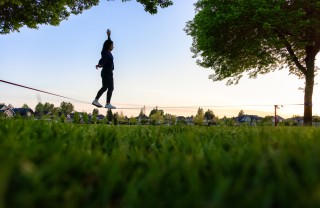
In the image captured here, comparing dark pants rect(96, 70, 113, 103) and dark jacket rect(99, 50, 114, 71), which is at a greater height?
dark jacket rect(99, 50, 114, 71)

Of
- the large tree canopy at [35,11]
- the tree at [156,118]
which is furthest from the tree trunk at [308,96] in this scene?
the large tree canopy at [35,11]

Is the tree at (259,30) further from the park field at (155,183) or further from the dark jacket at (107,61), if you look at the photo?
the park field at (155,183)

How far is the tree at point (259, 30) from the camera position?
23469mm

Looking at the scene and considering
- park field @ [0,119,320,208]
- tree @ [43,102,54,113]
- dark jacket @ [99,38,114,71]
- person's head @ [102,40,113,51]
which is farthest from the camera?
tree @ [43,102,54,113]

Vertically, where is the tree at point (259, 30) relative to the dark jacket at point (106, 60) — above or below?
above

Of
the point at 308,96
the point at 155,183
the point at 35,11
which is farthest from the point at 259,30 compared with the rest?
the point at 155,183

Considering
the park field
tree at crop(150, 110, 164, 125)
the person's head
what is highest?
the person's head

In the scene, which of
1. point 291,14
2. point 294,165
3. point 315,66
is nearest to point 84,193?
point 294,165

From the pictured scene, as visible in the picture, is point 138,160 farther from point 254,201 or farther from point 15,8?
point 15,8

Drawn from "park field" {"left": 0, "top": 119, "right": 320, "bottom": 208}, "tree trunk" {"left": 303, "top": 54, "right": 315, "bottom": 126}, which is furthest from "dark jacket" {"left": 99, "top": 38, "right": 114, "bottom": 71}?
"tree trunk" {"left": 303, "top": 54, "right": 315, "bottom": 126}

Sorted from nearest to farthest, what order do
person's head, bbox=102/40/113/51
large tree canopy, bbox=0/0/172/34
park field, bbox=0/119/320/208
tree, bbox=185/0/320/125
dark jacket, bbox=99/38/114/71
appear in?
park field, bbox=0/119/320/208 < dark jacket, bbox=99/38/114/71 < person's head, bbox=102/40/113/51 < large tree canopy, bbox=0/0/172/34 < tree, bbox=185/0/320/125

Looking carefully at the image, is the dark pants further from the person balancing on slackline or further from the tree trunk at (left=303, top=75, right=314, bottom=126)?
the tree trunk at (left=303, top=75, right=314, bottom=126)

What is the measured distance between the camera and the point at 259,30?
25.0 m

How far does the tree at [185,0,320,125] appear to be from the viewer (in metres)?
23.5
